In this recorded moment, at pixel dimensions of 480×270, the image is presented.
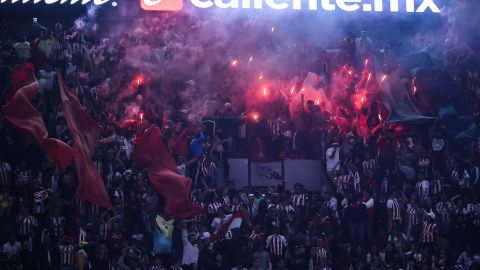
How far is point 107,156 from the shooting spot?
43.9ft

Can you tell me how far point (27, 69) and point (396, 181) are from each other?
5.96 metres

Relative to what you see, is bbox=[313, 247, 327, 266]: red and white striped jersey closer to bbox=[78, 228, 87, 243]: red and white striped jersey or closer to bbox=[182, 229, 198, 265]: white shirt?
bbox=[182, 229, 198, 265]: white shirt

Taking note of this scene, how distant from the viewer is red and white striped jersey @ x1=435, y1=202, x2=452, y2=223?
13.7m

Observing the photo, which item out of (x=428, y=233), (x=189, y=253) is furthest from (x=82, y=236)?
(x=428, y=233)

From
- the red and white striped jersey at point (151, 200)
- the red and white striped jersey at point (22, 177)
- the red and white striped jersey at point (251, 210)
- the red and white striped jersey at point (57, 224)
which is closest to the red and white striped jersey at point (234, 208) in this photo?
the red and white striped jersey at point (251, 210)

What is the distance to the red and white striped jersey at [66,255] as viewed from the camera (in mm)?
11867

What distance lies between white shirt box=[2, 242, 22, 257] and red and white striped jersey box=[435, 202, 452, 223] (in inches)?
246

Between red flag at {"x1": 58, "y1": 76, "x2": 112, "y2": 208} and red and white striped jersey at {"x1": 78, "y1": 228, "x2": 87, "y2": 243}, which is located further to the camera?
red flag at {"x1": 58, "y1": 76, "x2": 112, "y2": 208}

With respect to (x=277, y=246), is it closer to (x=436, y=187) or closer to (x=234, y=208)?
(x=234, y=208)

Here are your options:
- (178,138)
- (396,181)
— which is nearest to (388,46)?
(396,181)

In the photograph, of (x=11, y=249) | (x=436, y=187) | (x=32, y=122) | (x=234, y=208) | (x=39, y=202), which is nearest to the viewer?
(x=11, y=249)

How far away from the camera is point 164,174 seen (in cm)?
1322

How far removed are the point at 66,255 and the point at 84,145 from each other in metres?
1.91

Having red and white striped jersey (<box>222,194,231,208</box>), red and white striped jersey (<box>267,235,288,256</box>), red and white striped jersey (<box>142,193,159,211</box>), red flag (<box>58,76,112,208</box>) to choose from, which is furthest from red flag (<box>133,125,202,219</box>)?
red and white striped jersey (<box>267,235,288,256</box>)
